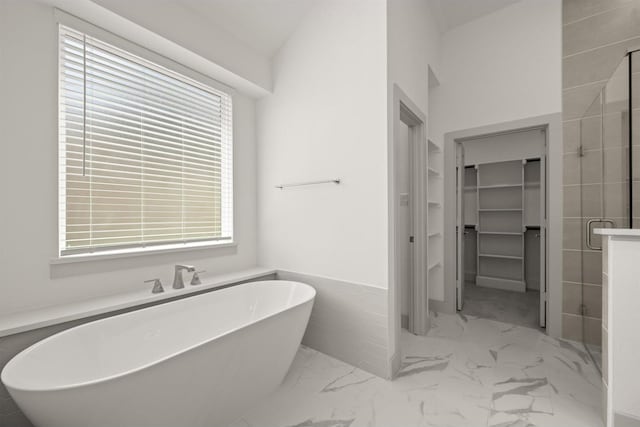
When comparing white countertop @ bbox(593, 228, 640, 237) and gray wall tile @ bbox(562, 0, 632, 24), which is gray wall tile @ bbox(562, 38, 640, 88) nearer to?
gray wall tile @ bbox(562, 0, 632, 24)

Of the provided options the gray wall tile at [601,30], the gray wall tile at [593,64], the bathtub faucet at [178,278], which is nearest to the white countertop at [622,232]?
the gray wall tile at [593,64]

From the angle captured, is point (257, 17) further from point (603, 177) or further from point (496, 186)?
point (496, 186)

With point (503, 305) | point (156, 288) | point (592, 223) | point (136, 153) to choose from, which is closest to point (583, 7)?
point (592, 223)

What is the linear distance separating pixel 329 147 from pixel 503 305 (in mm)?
2925

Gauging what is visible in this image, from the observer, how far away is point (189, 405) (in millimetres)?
1246

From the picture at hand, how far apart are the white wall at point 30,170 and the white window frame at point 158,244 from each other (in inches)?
1.9

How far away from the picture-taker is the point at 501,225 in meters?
4.21

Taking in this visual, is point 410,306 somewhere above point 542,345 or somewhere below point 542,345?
above

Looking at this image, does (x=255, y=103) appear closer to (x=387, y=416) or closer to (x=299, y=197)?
(x=299, y=197)

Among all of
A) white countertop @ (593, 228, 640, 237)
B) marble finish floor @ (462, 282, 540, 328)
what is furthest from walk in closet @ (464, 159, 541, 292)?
white countertop @ (593, 228, 640, 237)

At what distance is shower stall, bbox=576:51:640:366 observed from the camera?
175 cm

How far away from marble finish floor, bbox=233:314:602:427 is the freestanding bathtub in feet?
0.82

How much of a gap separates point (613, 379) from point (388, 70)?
6.88ft

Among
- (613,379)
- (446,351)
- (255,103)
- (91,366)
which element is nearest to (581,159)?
(613,379)
